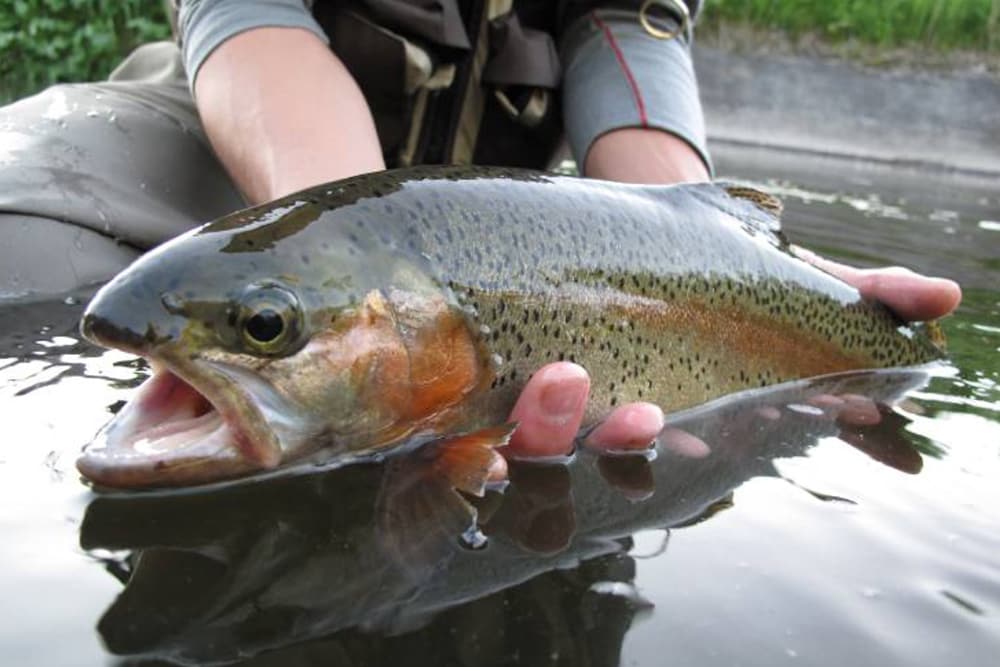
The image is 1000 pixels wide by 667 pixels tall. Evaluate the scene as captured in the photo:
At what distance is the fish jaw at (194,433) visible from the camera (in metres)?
1.19

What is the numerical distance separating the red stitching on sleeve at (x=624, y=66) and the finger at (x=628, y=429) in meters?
1.44

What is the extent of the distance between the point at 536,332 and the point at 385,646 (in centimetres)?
70

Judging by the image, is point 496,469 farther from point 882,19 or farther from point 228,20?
point 882,19

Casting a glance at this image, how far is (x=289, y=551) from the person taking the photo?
1.16m

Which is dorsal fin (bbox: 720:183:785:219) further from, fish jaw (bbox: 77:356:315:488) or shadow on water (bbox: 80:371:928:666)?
fish jaw (bbox: 77:356:315:488)

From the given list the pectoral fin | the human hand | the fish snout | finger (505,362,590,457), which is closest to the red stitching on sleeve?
the human hand

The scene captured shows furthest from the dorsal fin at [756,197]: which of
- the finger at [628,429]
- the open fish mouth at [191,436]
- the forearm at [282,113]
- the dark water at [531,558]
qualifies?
the open fish mouth at [191,436]

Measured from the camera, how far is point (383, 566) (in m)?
1.14

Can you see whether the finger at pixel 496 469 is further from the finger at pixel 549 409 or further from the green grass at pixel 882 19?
the green grass at pixel 882 19

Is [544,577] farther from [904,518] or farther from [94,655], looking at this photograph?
[904,518]

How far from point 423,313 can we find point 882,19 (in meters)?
9.59

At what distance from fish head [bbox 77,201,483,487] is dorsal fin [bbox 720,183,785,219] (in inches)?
34.6

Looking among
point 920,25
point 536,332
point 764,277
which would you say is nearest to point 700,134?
point 764,277

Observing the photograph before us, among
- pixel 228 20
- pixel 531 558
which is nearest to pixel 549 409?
pixel 531 558
